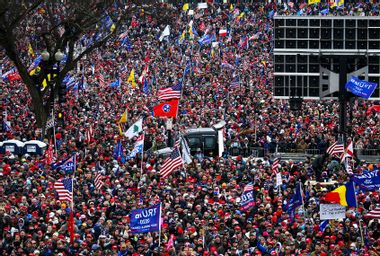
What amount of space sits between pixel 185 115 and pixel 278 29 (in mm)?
8323

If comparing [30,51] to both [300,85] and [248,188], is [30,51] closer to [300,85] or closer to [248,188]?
[300,85]

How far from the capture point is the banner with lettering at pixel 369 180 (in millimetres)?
35156

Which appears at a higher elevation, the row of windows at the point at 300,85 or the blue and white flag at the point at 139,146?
the row of windows at the point at 300,85

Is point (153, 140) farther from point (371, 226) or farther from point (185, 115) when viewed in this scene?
point (371, 226)

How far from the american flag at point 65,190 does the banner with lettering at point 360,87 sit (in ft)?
49.6

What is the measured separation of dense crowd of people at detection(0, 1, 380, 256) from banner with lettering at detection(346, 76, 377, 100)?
128 inches

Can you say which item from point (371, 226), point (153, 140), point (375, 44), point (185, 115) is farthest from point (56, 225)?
point (185, 115)

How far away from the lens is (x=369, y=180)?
116 ft

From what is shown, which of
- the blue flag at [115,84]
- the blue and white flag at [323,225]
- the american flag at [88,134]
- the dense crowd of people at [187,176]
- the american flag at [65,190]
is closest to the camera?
the dense crowd of people at [187,176]

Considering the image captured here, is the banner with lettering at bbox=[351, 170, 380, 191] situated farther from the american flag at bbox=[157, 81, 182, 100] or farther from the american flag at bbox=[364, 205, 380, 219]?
the american flag at bbox=[157, 81, 182, 100]

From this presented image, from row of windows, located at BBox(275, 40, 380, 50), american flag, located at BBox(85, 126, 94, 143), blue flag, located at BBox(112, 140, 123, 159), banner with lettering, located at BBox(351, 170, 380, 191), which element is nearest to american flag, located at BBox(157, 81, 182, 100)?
blue flag, located at BBox(112, 140, 123, 159)

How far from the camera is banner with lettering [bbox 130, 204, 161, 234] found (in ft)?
106

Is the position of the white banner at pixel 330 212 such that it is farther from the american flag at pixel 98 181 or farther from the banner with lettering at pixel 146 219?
the american flag at pixel 98 181

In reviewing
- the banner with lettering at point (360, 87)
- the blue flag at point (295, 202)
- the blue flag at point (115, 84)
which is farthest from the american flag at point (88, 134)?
the blue flag at point (115, 84)
